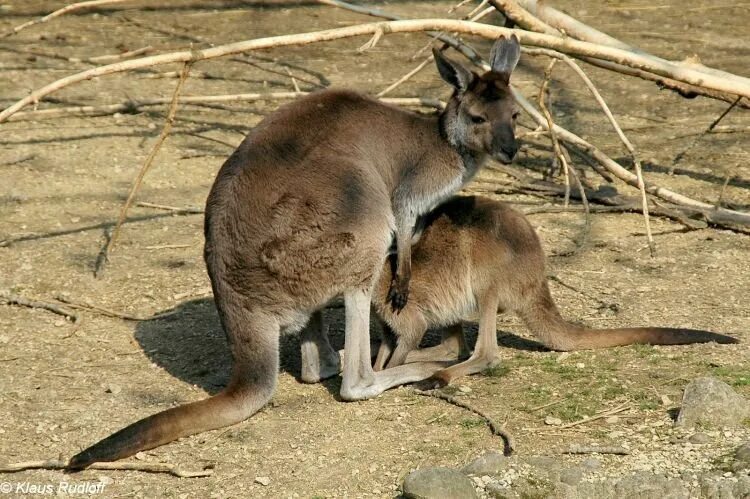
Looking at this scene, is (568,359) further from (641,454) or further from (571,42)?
(571,42)

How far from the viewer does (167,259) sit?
6582 millimetres

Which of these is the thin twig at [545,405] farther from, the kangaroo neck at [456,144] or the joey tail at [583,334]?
the kangaroo neck at [456,144]

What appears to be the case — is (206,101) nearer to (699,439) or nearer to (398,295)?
(398,295)

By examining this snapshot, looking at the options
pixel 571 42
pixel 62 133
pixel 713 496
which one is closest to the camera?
pixel 713 496

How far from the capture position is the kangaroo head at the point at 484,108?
5426 mm

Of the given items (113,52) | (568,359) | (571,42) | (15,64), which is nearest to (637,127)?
(571,42)

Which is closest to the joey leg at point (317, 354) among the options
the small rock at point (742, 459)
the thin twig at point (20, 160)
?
the small rock at point (742, 459)

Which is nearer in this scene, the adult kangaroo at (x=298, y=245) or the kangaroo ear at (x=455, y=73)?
the adult kangaroo at (x=298, y=245)

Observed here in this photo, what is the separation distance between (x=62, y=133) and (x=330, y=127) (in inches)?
161

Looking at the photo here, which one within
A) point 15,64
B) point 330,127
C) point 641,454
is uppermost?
point 330,127

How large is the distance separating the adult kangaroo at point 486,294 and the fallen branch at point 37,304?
1657 millimetres

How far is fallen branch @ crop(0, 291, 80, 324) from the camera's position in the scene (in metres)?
5.80

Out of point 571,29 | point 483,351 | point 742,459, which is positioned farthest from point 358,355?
point 571,29

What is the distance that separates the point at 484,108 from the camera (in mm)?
5465
